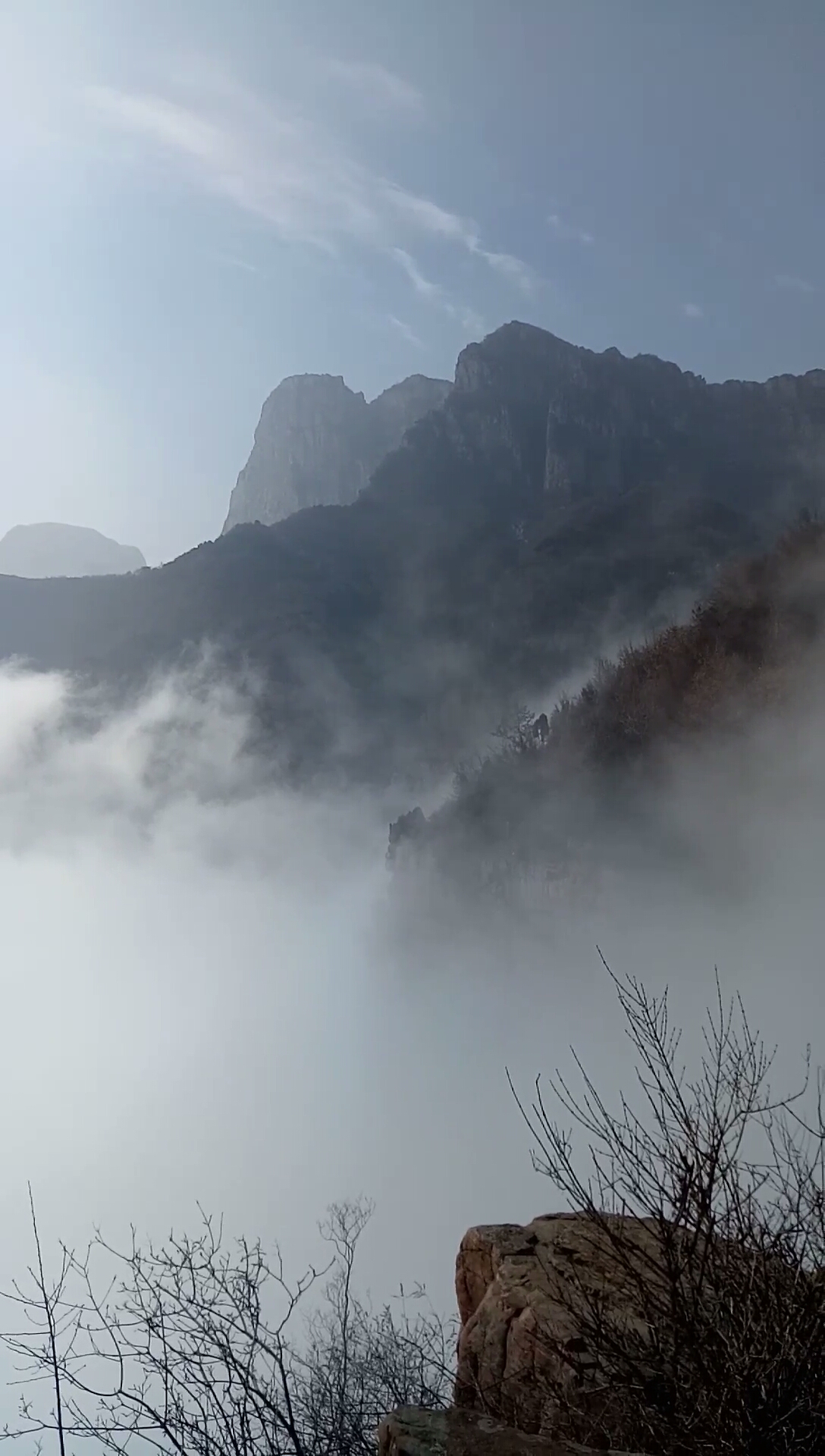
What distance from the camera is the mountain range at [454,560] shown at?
112250mm

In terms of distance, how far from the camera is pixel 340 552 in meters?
125

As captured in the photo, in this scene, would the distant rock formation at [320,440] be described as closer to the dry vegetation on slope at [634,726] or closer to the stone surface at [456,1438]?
the dry vegetation on slope at [634,726]

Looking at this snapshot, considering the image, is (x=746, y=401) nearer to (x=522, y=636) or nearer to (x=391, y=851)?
(x=522, y=636)

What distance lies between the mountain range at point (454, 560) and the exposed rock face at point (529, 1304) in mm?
99367

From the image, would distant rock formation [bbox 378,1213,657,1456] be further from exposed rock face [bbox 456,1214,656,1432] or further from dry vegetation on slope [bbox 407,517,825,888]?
dry vegetation on slope [bbox 407,517,825,888]

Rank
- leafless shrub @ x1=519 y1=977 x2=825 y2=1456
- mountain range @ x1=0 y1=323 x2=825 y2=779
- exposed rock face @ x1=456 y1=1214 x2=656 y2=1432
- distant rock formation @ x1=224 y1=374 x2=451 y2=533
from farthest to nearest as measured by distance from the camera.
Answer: distant rock formation @ x1=224 y1=374 x2=451 y2=533
mountain range @ x1=0 y1=323 x2=825 y2=779
exposed rock face @ x1=456 y1=1214 x2=656 y2=1432
leafless shrub @ x1=519 y1=977 x2=825 y2=1456

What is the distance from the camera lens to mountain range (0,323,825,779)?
368 feet

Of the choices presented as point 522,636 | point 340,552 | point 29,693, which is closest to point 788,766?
point 522,636

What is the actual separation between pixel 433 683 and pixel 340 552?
873 inches

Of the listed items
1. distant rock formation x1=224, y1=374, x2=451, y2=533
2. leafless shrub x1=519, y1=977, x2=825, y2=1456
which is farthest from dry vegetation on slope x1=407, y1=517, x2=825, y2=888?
distant rock formation x1=224, y1=374, x2=451, y2=533

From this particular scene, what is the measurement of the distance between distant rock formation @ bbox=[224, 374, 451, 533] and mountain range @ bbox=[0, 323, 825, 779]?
27253 mm

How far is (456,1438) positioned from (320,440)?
538ft

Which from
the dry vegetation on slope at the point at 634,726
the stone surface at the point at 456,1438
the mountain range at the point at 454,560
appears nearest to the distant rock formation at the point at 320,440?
the mountain range at the point at 454,560

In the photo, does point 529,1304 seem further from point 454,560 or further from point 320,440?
point 320,440
